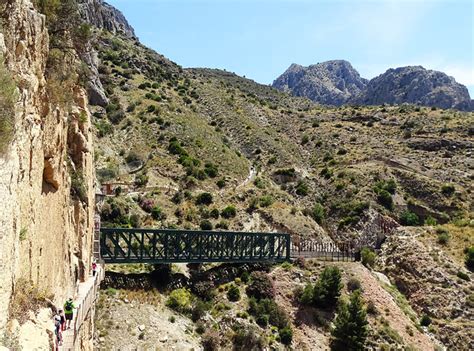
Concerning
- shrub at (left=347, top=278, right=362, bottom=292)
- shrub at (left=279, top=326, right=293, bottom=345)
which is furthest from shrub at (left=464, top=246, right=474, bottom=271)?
shrub at (left=279, top=326, right=293, bottom=345)

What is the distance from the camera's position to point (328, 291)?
36250mm

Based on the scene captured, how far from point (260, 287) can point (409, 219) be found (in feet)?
84.8

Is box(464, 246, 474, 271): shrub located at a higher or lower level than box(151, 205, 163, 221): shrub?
lower

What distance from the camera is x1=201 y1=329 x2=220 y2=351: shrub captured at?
29.4 meters

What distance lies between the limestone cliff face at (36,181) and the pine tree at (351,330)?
20436mm

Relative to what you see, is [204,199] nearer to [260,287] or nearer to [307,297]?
[260,287]

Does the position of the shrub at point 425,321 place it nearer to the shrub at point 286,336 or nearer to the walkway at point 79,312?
the shrub at point 286,336

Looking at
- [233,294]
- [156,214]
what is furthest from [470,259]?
[156,214]

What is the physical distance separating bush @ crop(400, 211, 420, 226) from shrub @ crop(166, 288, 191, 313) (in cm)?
3156

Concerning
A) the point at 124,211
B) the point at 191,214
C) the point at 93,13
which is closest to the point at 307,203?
the point at 191,214

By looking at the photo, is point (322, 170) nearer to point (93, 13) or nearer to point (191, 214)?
point (191, 214)

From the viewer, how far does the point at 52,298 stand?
12977 millimetres

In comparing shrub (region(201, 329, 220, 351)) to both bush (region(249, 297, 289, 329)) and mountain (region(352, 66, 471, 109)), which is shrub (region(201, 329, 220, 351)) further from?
mountain (region(352, 66, 471, 109))

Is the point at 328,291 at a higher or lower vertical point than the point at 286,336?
higher
